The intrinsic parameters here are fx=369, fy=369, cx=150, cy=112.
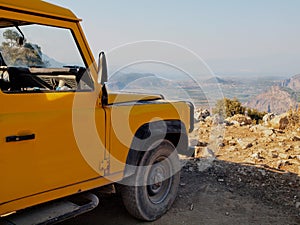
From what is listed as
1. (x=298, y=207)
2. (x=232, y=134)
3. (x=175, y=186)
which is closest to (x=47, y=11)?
(x=175, y=186)

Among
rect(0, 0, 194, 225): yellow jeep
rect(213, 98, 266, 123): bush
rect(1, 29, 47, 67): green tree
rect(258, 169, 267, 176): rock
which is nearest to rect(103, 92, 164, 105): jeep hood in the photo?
rect(0, 0, 194, 225): yellow jeep

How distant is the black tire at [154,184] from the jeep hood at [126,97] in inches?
23.8

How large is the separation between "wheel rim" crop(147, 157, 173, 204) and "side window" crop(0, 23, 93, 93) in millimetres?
1461

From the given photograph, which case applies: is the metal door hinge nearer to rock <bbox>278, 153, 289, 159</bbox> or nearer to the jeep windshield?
the jeep windshield

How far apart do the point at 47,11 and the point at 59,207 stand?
1.79 metres

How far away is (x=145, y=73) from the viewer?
4.37m

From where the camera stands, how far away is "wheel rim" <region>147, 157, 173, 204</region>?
4523mm

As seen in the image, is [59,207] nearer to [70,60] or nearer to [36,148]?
[36,148]

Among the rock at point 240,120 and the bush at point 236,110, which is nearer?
the rock at point 240,120

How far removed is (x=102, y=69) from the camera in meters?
3.43

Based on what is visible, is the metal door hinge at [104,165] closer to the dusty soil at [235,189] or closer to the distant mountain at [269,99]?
the dusty soil at [235,189]

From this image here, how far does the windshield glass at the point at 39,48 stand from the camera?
11.3ft

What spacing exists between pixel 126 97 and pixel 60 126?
1.23m

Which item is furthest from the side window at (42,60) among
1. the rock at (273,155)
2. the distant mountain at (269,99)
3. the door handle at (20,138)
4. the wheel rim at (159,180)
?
the distant mountain at (269,99)
